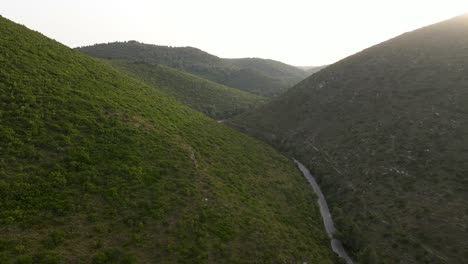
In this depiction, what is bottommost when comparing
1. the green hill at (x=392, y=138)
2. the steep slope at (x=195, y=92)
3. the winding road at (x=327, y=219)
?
the winding road at (x=327, y=219)

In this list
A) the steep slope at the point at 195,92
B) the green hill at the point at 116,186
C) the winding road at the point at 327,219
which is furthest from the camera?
the steep slope at the point at 195,92

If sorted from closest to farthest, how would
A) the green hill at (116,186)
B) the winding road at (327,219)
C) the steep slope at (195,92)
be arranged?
the green hill at (116,186)
the winding road at (327,219)
the steep slope at (195,92)

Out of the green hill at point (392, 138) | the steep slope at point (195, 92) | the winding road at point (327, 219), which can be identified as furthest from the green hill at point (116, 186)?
the steep slope at point (195, 92)

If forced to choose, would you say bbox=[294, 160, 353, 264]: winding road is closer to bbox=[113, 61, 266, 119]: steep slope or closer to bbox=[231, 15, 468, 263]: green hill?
bbox=[231, 15, 468, 263]: green hill

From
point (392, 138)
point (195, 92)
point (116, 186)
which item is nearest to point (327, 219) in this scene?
point (392, 138)

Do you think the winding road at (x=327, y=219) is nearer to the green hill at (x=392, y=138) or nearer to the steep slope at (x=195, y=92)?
the green hill at (x=392, y=138)

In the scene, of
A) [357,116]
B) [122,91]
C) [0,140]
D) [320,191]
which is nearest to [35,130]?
[0,140]

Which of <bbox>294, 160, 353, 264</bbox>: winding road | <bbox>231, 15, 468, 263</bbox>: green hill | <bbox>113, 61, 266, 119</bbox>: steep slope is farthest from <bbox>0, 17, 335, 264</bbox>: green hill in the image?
<bbox>113, 61, 266, 119</bbox>: steep slope
